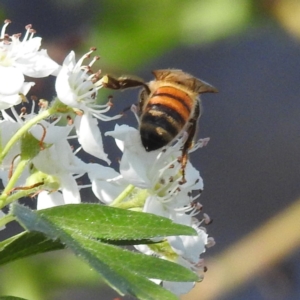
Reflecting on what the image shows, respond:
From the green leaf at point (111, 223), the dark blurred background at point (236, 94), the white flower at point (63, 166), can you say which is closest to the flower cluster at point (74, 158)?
the white flower at point (63, 166)

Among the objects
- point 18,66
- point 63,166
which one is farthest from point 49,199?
point 18,66

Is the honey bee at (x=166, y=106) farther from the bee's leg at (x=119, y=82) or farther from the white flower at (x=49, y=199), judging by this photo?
the white flower at (x=49, y=199)

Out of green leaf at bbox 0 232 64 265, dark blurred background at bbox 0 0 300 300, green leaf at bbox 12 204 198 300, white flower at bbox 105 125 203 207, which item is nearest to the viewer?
green leaf at bbox 12 204 198 300

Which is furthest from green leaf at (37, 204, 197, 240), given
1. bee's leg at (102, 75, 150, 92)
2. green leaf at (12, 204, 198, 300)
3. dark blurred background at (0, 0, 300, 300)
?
dark blurred background at (0, 0, 300, 300)

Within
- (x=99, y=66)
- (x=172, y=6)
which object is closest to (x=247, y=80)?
(x=172, y=6)

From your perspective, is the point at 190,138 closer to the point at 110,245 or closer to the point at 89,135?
the point at 89,135

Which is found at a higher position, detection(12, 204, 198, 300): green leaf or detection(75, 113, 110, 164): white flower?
detection(75, 113, 110, 164): white flower

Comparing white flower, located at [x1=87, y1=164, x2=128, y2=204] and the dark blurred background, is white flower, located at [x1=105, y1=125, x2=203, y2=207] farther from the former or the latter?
the dark blurred background
